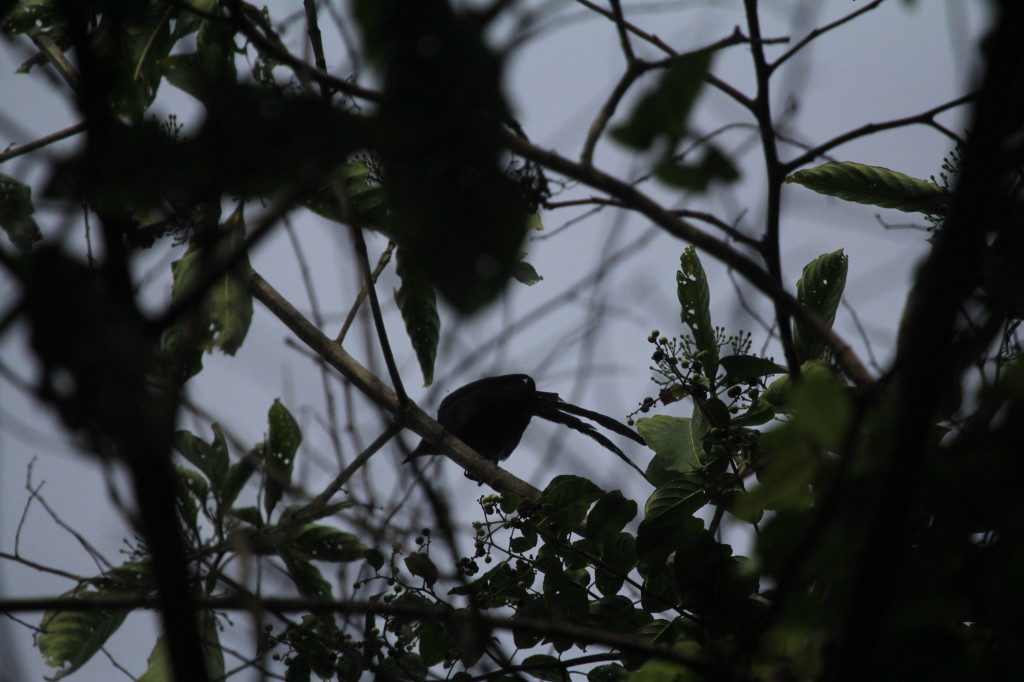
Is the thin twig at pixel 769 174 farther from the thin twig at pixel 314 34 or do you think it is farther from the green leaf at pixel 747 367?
the thin twig at pixel 314 34

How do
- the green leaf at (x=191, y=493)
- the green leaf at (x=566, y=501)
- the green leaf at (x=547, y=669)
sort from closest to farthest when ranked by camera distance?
1. the green leaf at (x=547, y=669)
2. the green leaf at (x=566, y=501)
3. the green leaf at (x=191, y=493)

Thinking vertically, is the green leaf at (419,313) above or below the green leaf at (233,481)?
above

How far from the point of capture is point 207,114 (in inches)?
30.2

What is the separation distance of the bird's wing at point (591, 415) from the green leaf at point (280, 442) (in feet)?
3.29

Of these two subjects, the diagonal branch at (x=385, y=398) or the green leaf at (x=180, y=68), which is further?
the diagonal branch at (x=385, y=398)

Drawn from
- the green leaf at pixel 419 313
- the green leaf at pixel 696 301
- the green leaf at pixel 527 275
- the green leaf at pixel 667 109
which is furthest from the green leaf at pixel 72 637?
the green leaf at pixel 667 109

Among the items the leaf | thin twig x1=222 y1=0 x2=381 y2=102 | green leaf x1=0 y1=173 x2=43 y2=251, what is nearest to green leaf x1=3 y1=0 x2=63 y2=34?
green leaf x1=0 y1=173 x2=43 y2=251

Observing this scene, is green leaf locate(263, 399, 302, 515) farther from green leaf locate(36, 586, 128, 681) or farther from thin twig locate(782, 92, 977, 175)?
thin twig locate(782, 92, 977, 175)

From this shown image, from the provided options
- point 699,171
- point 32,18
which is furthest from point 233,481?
point 699,171

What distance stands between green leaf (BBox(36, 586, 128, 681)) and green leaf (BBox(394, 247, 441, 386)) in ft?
3.93

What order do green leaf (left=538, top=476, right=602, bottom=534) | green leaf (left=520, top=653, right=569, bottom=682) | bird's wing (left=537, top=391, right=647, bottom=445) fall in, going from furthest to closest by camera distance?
bird's wing (left=537, top=391, right=647, bottom=445), green leaf (left=538, top=476, right=602, bottom=534), green leaf (left=520, top=653, right=569, bottom=682)

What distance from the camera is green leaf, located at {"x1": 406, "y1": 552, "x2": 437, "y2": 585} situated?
190 cm

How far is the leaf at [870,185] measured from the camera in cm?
208

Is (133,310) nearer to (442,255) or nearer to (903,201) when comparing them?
(442,255)
